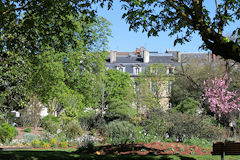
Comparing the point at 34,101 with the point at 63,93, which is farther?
the point at 34,101

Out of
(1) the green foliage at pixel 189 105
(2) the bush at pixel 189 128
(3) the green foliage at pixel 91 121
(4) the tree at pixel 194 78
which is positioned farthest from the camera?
(4) the tree at pixel 194 78

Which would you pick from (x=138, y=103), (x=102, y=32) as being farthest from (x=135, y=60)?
(x=102, y=32)

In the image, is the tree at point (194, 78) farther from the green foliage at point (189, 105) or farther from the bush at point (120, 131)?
the bush at point (120, 131)

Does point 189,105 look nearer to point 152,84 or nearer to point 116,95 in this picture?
point 152,84

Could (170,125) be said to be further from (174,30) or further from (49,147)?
(174,30)

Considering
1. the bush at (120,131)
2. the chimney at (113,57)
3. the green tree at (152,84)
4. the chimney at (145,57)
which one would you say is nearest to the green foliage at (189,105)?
the green tree at (152,84)

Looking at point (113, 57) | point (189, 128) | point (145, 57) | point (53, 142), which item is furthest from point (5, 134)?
point (113, 57)

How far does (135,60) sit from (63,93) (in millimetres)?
35676

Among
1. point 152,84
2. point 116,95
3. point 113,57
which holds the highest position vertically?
point 113,57

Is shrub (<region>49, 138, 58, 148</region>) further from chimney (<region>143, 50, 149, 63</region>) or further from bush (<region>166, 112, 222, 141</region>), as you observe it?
chimney (<region>143, 50, 149, 63</region>)

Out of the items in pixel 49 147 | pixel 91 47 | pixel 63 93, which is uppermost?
pixel 91 47

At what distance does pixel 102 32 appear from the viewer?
A: 94.5 feet

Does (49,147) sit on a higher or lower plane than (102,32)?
lower

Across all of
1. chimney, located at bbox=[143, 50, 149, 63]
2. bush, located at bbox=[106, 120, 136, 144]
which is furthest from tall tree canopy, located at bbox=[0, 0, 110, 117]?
chimney, located at bbox=[143, 50, 149, 63]
